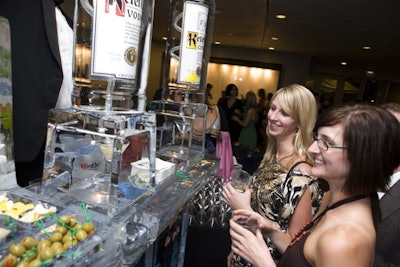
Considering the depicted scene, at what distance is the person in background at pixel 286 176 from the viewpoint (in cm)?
136

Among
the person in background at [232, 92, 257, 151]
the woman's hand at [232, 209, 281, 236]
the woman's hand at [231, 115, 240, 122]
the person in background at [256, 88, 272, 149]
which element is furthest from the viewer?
the person in background at [256, 88, 272, 149]

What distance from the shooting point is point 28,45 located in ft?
3.28

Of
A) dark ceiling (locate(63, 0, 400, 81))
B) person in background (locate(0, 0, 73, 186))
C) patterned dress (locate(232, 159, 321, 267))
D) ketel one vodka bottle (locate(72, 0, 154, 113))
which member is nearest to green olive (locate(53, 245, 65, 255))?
ketel one vodka bottle (locate(72, 0, 154, 113))

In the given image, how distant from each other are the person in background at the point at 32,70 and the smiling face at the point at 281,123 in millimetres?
994

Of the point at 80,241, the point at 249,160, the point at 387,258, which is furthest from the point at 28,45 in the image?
the point at 249,160

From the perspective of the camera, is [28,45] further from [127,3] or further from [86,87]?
[127,3]

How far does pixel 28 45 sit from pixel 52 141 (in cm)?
37

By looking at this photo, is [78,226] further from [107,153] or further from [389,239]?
[389,239]

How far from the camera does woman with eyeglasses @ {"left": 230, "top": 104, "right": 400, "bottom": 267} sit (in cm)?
86

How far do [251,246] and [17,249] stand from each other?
2.41ft

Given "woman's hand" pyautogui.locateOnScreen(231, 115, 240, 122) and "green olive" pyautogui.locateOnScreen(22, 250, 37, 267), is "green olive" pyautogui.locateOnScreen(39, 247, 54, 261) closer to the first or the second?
"green olive" pyautogui.locateOnScreen(22, 250, 37, 267)

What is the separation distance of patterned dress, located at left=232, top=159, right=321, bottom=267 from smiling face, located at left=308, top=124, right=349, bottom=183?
35 centimetres

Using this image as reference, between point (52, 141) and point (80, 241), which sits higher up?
point (52, 141)

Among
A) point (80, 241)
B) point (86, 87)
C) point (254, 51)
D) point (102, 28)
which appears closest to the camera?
point (80, 241)
